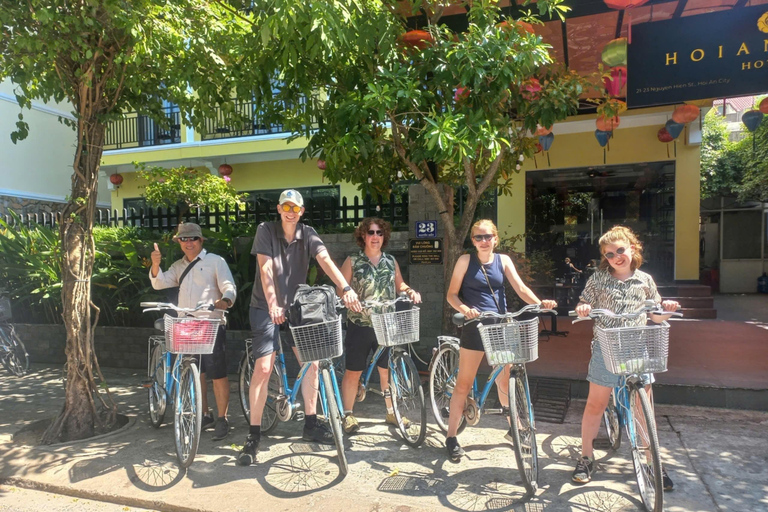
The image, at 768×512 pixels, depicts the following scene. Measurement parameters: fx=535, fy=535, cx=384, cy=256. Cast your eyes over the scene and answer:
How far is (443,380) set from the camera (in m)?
4.64

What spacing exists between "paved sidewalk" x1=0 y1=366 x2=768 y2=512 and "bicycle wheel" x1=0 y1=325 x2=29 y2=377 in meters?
2.56

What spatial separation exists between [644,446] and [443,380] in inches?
69.0

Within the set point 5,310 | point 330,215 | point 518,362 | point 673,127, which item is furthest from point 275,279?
point 673,127

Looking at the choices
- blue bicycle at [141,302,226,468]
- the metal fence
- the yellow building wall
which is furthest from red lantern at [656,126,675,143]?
blue bicycle at [141,302,226,468]

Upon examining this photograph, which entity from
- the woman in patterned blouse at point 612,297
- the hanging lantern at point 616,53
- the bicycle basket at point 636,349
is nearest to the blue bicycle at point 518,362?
the woman in patterned blouse at point 612,297

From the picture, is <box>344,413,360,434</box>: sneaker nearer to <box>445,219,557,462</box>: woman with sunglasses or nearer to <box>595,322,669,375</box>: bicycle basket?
<box>445,219,557,462</box>: woman with sunglasses

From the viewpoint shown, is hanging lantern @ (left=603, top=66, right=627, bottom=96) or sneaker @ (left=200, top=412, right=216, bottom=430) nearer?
sneaker @ (left=200, top=412, right=216, bottom=430)

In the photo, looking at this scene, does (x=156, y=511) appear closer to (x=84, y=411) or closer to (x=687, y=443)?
(x=84, y=411)

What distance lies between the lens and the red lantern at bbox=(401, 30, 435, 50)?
5.49m

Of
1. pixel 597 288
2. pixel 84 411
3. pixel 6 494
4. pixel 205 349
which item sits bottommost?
pixel 6 494

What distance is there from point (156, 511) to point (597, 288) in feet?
10.9

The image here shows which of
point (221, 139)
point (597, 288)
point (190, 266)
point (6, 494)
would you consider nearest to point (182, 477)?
point (6, 494)

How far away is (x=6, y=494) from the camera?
13.0 ft

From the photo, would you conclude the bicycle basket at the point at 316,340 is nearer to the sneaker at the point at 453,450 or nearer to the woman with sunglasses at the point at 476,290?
the woman with sunglasses at the point at 476,290
